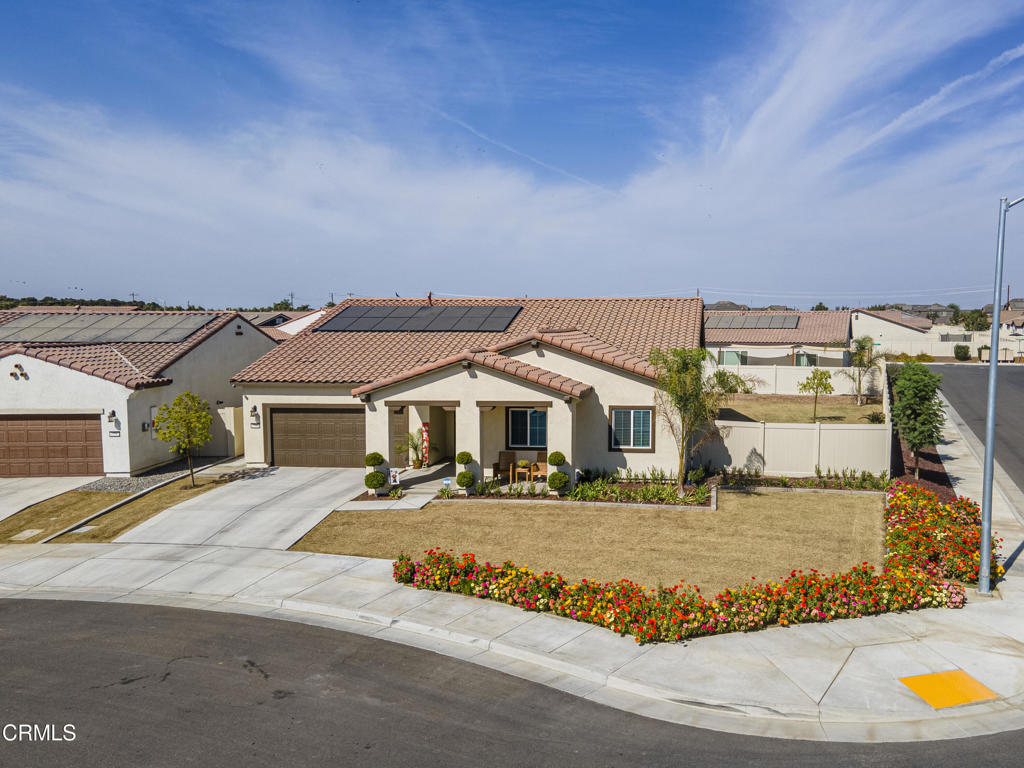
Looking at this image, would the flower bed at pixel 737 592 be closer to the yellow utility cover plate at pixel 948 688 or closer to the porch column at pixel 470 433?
the yellow utility cover plate at pixel 948 688

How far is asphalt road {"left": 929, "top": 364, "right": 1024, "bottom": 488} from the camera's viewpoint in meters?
25.3

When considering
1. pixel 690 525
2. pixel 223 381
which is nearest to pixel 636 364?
pixel 690 525

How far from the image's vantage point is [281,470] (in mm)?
24312

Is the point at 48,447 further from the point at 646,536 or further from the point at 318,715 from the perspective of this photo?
the point at 646,536

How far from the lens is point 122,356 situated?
25656 mm

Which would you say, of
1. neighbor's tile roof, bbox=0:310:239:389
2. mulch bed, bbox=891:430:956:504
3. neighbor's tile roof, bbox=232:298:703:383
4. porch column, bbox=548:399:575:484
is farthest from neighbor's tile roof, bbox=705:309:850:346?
neighbor's tile roof, bbox=0:310:239:389

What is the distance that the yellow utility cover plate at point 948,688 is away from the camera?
30.2 feet

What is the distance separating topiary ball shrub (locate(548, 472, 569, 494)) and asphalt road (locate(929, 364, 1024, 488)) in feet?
39.6

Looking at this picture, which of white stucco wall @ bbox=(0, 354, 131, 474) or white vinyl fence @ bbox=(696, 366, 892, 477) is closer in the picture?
white vinyl fence @ bbox=(696, 366, 892, 477)

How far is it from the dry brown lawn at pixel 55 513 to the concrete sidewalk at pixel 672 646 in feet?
10.8

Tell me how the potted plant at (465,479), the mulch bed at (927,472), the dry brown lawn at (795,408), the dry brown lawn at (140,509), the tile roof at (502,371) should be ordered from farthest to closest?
the dry brown lawn at (795,408) → the tile roof at (502,371) → the mulch bed at (927,472) → the potted plant at (465,479) → the dry brown lawn at (140,509)

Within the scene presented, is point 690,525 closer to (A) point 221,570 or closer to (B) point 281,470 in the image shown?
(A) point 221,570

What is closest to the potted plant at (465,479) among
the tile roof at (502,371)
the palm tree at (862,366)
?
the tile roof at (502,371)

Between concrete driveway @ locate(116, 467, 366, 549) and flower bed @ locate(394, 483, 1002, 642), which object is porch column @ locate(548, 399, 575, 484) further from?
flower bed @ locate(394, 483, 1002, 642)
